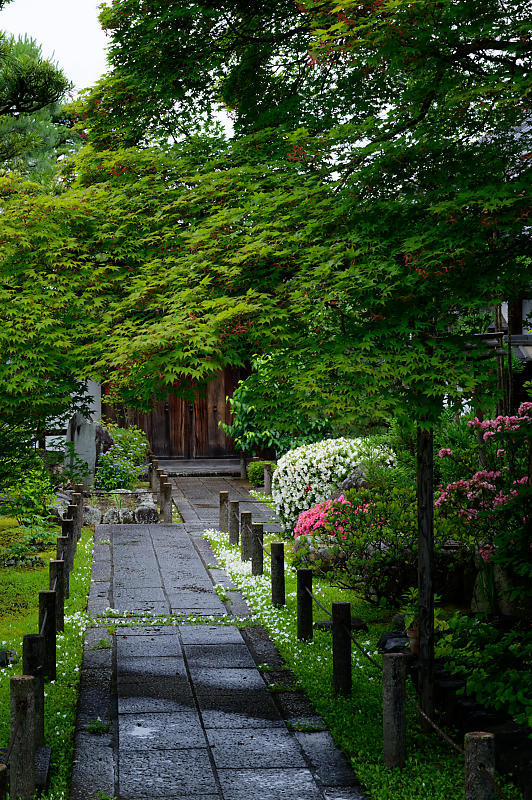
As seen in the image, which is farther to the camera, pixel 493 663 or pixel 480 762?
pixel 493 663

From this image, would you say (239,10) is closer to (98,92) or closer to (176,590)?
(98,92)

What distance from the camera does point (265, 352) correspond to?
6.98 metres

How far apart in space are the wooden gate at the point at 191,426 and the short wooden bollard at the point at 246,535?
1302 cm

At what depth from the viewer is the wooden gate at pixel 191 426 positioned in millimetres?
25844

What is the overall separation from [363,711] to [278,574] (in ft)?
11.3

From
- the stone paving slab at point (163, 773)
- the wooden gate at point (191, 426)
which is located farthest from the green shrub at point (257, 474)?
the stone paving slab at point (163, 773)

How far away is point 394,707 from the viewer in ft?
18.8

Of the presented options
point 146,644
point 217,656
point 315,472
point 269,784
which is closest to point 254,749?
point 269,784

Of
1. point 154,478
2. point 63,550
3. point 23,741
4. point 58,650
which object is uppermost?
point 154,478

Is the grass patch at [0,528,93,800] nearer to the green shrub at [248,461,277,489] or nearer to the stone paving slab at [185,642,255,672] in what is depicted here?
the stone paving slab at [185,642,255,672]

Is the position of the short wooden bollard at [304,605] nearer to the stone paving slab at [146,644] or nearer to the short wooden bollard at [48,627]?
the stone paving slab at [146,644]

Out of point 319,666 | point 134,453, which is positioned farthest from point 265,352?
point 134,453

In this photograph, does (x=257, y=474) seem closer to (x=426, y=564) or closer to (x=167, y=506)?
(x=167, y=506)

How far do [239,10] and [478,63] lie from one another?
15.5 ft
